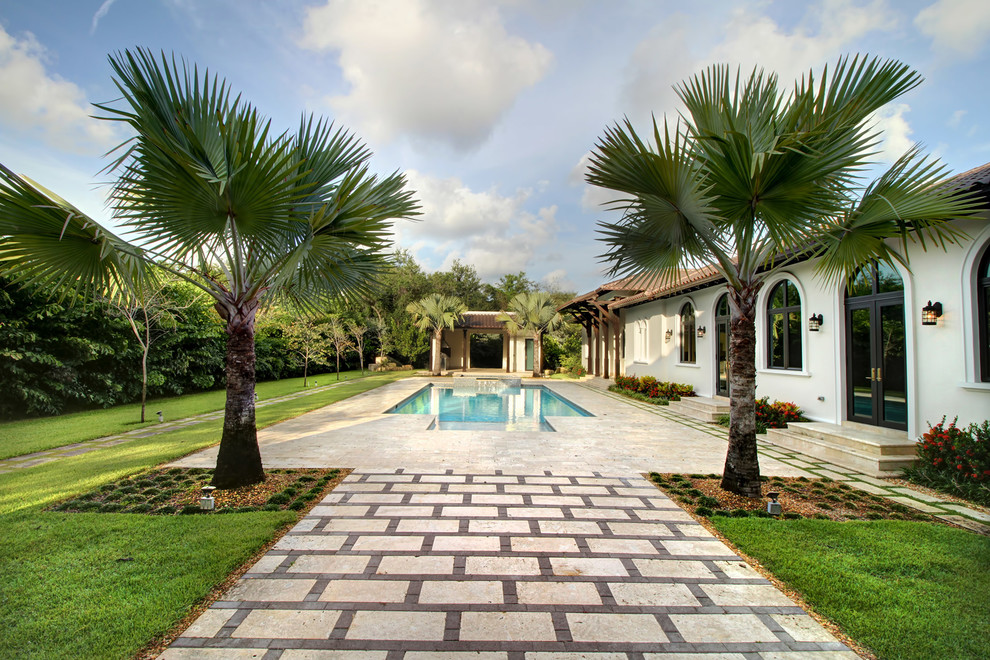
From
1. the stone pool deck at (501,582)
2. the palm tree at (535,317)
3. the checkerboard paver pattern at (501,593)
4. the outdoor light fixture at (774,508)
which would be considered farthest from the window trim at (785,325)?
the palm tree at (535,317)

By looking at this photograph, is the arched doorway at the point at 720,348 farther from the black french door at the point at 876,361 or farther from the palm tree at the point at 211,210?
the palm tree at the point at 211,210

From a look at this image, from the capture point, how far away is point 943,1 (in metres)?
6.14

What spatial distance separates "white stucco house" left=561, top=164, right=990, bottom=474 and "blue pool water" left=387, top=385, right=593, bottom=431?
414 centimetres

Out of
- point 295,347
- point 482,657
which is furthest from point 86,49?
point 295,347

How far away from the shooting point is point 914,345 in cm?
585

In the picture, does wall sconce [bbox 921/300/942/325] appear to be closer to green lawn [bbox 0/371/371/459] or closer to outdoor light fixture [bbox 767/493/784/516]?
outdoor light fixture [bbox 767/493/784/516]

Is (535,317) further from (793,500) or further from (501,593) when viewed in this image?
(501,593)

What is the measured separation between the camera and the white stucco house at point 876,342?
5.16m

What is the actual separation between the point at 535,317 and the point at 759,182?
18.6 metres

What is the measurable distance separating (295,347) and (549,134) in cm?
1365

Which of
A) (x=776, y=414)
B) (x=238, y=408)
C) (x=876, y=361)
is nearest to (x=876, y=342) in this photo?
(x=876, y=361)

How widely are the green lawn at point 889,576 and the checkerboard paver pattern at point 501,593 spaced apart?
0.23 meters

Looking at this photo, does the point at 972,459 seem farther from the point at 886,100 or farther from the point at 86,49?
the point at 86,49

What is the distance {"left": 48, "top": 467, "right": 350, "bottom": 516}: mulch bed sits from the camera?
4.10 metres
